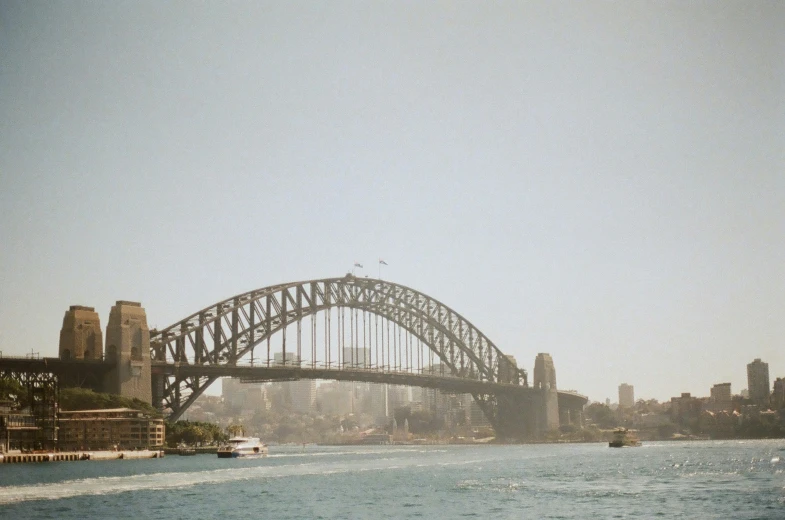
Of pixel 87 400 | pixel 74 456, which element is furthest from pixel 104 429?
pixel 74 456

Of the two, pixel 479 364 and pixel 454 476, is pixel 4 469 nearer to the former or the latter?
pixel 454 476

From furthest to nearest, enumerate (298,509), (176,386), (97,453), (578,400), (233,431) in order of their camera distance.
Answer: (578,400) < (233,431) < (176,386) < (97,453) < (298,509)

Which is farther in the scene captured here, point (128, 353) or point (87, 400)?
point (128, 353)

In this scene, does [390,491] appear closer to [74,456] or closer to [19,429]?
[74,456]

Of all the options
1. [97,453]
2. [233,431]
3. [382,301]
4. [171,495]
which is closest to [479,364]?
[382,301]

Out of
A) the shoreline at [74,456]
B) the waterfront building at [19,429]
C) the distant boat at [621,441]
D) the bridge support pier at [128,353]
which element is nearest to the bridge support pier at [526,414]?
the distant boat at [621,441]

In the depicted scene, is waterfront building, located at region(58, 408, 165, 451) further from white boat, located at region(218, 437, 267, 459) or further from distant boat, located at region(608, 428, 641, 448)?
distant boat, located at region(608, 428, 641, 448)

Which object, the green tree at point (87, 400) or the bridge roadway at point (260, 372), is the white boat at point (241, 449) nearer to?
the bridge roadway at point (260, 372)
